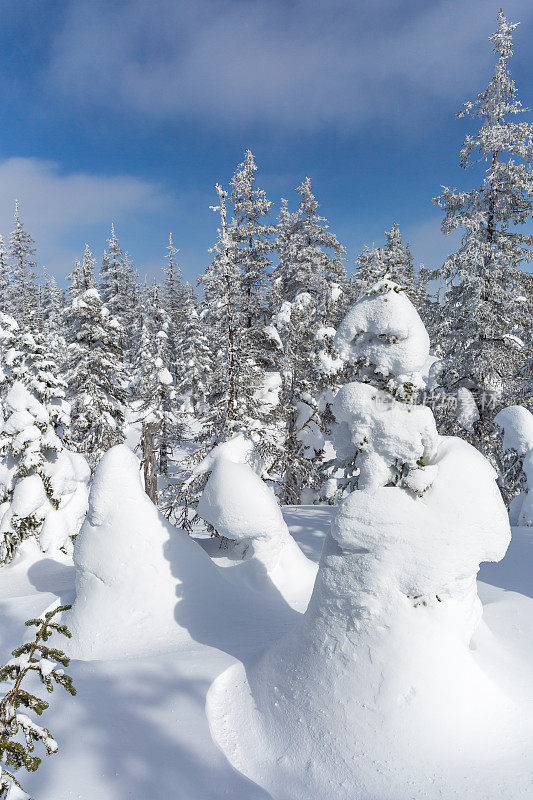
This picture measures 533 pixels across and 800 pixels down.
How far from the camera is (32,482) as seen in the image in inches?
568

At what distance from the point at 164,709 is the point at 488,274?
15.5 metres

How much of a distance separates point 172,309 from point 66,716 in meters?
49.2

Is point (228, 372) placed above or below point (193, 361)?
below

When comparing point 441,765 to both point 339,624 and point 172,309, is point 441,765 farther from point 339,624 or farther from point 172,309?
point 172,309

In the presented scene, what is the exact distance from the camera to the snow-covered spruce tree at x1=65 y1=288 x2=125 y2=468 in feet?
69.7

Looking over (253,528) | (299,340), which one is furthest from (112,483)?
A: (299,340)

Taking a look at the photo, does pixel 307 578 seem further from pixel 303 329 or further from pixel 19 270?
pixel 19 270

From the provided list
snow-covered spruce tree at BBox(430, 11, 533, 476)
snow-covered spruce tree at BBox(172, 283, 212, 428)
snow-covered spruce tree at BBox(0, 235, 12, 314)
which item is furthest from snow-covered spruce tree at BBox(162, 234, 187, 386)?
snow-covered spruce tree at BBox(430, 11, 533, 476)

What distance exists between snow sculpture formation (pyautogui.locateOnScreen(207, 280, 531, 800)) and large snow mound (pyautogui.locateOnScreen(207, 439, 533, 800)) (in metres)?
0.01

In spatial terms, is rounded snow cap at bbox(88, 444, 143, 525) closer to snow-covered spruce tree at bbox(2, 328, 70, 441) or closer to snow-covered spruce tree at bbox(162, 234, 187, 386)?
snow-covered spruce tree at bbox(2, 328, 70, 441)

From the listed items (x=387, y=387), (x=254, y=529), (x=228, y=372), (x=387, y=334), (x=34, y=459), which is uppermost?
(x=228, y=372)

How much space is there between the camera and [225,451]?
10242mm

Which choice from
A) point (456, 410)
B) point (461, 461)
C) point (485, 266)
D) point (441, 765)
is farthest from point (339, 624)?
point (485, 266)

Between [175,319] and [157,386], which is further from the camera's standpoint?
[175,319]
